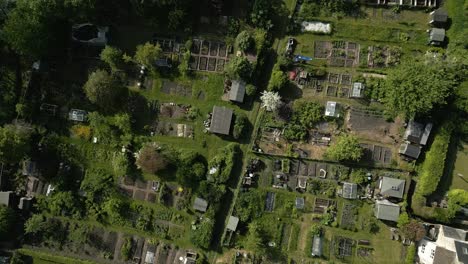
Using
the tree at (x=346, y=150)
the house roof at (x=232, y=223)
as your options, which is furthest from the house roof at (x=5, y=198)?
the tree at (x=346, y=150)

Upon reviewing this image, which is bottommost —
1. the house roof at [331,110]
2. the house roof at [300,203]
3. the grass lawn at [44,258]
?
the grass lawn at [44,258]

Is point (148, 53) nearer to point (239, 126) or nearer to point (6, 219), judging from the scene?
point (239, 126)

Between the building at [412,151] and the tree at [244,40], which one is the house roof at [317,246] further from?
the tree at [244,40]

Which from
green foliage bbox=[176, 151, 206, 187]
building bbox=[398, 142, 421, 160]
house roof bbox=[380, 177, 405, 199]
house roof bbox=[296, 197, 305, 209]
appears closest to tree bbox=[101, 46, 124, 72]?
green foliage bbox=[176, 151, 206, 187]

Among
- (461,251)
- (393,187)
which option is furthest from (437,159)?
(461,251)

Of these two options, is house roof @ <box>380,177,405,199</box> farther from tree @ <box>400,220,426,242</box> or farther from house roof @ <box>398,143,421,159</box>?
tree @ <box>400,220,426,242</box>

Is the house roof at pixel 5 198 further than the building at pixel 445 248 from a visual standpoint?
Yes
